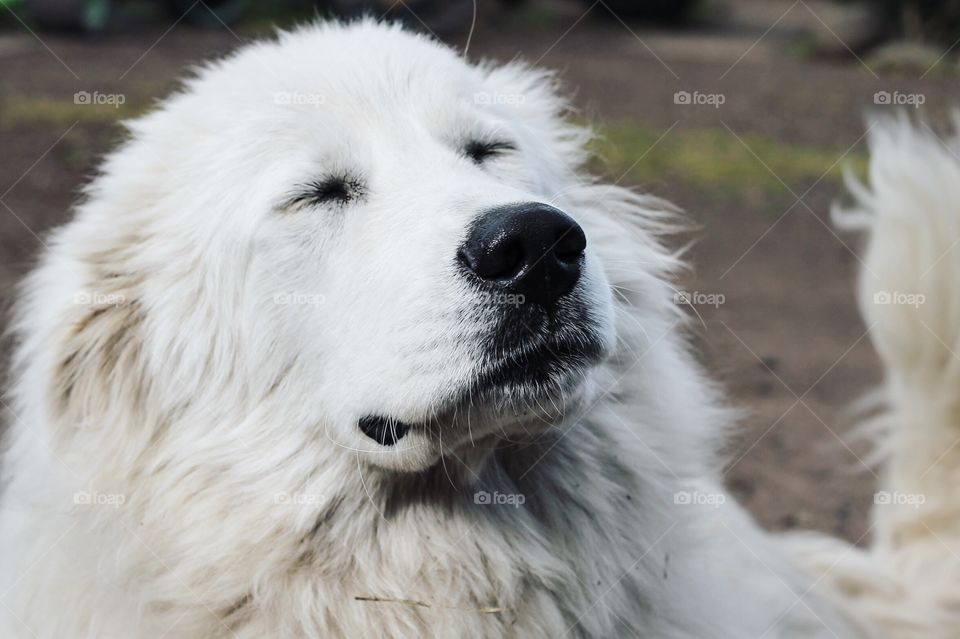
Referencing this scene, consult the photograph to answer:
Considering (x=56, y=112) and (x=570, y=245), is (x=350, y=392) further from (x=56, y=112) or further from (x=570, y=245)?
(x=56, y=112)

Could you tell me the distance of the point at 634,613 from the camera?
112 inches

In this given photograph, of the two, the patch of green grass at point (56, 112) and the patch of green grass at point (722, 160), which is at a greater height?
the patch of green grass at point (56, 112)

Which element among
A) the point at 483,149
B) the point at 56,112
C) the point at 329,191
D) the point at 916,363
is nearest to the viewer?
the point at 329,191

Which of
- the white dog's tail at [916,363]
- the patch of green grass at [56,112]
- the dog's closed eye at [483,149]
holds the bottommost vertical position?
the white dog's tail at [916,363]

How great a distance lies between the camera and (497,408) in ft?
7.94

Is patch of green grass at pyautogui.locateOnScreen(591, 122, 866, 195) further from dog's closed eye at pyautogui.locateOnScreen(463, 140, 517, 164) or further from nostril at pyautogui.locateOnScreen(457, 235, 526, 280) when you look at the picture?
nostril at pyautogui.locateOnScreen(457, 235, 526, 280)

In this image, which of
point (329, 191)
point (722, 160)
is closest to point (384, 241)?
point (329, 191)

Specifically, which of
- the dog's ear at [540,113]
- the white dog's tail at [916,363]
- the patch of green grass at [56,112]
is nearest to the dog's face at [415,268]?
the dog's ear at [540,113]

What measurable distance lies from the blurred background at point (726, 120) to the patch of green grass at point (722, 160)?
0.10 ft

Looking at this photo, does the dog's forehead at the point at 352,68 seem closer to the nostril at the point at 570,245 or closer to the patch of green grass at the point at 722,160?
the nostril at the point at 570,245

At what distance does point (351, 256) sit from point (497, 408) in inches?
22.8

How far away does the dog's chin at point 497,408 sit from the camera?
2396mm

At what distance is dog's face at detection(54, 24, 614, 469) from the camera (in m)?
2.39

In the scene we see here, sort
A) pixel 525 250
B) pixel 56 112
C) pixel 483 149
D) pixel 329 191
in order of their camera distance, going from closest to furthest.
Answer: pixel 525 250 < pixel 329 191 < pixel 483 149 < pixel 56 112
